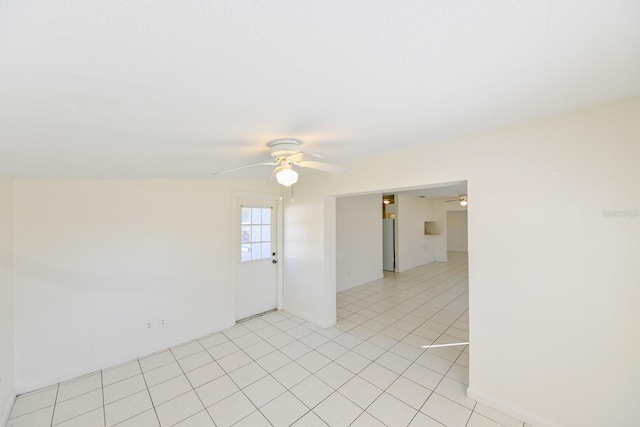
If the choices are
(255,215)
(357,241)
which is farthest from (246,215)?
(357,241)

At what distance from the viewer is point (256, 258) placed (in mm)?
4090

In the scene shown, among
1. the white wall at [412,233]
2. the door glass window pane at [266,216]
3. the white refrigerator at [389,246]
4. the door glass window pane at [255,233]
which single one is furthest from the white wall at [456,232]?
the door glass window pane at [255,233]

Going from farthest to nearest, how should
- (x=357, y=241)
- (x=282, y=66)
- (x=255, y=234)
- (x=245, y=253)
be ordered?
(x=357, y=241) < (x=255, y=234) < (x=245, y=253) < (x=282, y=66)

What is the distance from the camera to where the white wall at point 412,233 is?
7254 millimetres

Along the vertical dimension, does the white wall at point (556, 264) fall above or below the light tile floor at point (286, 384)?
above

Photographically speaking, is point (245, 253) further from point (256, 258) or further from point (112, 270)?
point (112, 270)

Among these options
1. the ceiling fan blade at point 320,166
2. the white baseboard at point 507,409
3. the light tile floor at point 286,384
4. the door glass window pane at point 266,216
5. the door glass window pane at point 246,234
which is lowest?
the light tile floor at point 286,384

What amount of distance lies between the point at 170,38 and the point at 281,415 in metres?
2.56

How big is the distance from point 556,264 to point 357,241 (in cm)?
412

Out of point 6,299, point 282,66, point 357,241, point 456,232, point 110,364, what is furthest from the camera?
point 456,232

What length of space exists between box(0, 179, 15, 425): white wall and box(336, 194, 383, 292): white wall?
4.50 metres

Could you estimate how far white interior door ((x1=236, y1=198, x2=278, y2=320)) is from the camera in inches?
153

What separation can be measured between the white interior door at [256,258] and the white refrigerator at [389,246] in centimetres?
420

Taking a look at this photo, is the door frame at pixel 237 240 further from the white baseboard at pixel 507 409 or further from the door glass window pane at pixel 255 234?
the white baseboard at pixel 507 409
